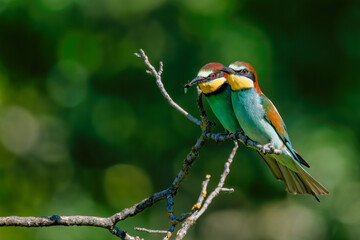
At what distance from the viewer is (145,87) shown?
5648 mm

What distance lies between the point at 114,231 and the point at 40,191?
3.32m

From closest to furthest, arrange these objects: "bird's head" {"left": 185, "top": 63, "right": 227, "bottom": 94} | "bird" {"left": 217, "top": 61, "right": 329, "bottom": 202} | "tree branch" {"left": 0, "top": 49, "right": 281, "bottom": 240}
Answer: "tree branch" {"left": 0, "top": 49, "right": 281, "bottom": 240}, "bird" {"left": 217, "top": 61, "right": 329, "bottom": 202}, "bird's head" {"left": 185, "top": 63, "right": 227, "bottom": 94}

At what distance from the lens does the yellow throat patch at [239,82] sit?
9.40 feet

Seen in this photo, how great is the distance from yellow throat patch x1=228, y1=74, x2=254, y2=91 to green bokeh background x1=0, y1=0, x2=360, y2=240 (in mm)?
2023

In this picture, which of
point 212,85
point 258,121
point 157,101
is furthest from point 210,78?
point 157,101

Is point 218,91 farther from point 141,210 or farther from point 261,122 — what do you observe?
point 141,210

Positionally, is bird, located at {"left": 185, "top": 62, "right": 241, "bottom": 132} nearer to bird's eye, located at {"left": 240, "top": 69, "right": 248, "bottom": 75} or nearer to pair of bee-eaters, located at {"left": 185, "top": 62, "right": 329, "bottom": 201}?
pair of bee-eaters, located at {"left": 185, "top": 62, "right": 329, "bottom": 201}

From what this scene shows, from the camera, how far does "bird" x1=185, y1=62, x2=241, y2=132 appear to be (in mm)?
3000

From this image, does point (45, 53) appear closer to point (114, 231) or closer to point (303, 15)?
point (303, 15)

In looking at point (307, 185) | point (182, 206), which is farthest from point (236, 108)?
point (182, 206)

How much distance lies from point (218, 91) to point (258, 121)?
325mm

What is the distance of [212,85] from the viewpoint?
3.03 metres

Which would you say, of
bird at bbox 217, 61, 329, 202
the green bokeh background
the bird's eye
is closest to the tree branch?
bird at bbox 217, 61, 329, 202

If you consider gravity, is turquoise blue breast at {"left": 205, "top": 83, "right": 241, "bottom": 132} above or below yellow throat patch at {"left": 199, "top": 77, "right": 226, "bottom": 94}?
below
